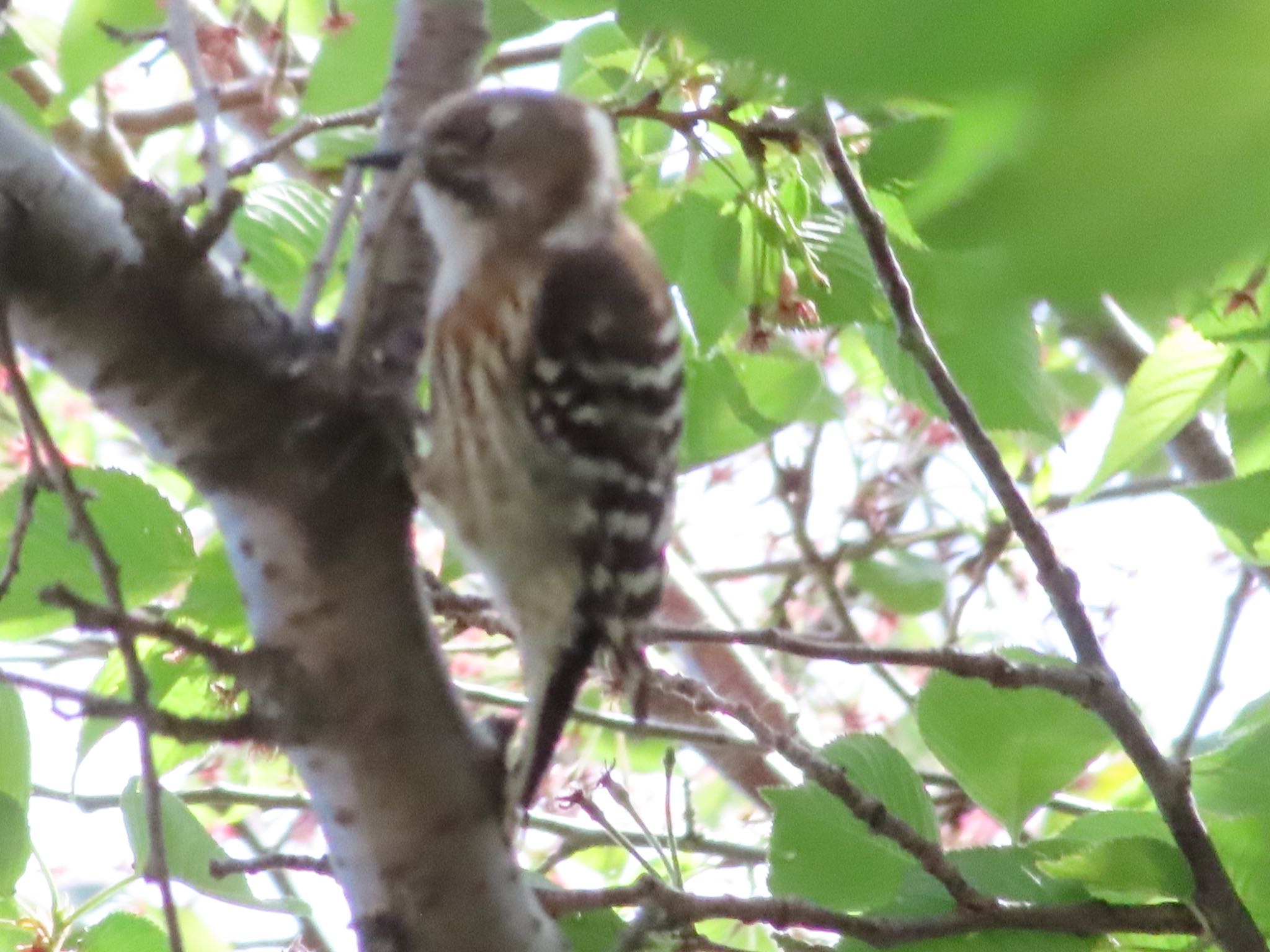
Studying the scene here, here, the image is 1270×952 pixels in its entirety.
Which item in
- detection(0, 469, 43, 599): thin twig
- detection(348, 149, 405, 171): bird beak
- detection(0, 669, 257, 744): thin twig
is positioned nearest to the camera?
detection(0, 669, 257, 744): thin twig

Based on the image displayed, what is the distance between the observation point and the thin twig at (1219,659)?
5.47 feet

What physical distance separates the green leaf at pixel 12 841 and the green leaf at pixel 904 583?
4.32 ft

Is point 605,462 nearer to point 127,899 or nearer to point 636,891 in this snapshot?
point 636,891

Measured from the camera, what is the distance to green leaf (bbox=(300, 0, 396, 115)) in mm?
1323

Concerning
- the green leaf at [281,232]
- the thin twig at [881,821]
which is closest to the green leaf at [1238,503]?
the thin twig at [881,821]

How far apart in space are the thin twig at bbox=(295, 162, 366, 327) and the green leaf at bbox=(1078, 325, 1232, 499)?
26.9 inches

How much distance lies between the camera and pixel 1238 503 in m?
1.01

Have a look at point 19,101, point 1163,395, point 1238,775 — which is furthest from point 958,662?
point 19,101

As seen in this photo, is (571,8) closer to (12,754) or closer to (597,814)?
(597,814)

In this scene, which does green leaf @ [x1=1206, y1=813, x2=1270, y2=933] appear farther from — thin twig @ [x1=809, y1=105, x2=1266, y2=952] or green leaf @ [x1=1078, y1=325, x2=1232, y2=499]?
green leaf @ [x1=1078, y1=325, x2=1232, y2=499]

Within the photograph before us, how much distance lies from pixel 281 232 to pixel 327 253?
0.35m

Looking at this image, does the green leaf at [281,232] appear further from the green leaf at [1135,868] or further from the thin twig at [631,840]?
the green leaf at [1135,868]

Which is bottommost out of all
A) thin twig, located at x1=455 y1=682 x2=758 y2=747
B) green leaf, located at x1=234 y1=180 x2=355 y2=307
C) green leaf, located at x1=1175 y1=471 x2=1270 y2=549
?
green leaf, located at x1=1175 y1=471 x2=1270 y2=549

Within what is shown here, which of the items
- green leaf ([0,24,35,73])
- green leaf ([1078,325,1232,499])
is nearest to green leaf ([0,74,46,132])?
green leaf ([0,24,35,73])
